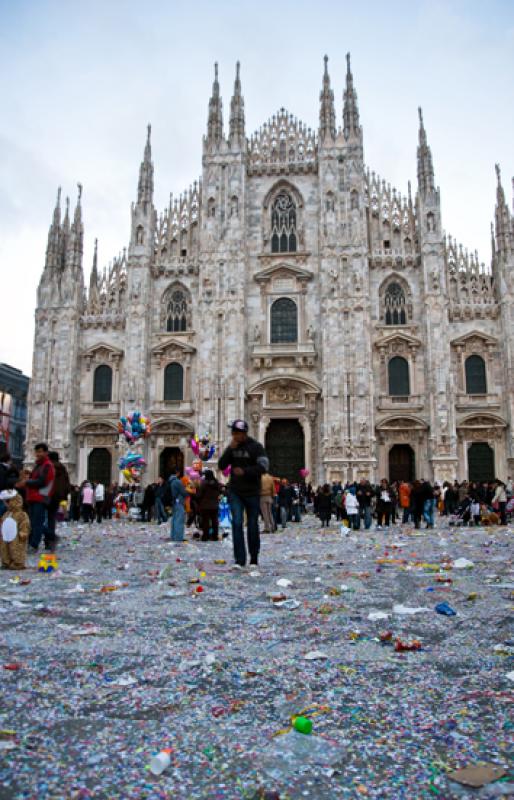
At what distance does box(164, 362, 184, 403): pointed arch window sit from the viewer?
31.4 m

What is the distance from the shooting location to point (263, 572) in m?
7.93

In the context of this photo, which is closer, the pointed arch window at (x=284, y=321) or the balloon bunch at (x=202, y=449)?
the balloon bunch at (x=202, y=449)

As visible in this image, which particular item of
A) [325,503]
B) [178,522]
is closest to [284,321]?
[325,503]

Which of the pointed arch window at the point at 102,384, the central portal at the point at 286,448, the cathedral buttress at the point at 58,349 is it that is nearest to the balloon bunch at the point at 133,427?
the cathedral buttress at the point at 58,349

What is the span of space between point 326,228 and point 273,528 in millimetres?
18720

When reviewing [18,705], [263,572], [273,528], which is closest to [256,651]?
[18,705]

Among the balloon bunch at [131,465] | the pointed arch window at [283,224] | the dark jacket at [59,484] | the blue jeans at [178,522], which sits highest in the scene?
the pointed arch window at [283,224]

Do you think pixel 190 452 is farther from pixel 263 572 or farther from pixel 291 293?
pixel 263 572

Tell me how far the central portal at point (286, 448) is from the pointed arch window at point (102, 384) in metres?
8.32

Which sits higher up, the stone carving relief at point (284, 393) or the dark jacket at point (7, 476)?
the stone carving relief at point (284, 393)

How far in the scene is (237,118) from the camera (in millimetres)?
32562

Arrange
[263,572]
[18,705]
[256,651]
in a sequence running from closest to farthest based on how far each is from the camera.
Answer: [18,705] → [256,651] → [263,572]

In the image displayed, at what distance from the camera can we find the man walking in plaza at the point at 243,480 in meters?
8.03

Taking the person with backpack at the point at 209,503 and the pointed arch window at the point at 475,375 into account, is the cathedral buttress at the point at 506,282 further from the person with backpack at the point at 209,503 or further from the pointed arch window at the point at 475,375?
the person with backpack at the point at 209,503
